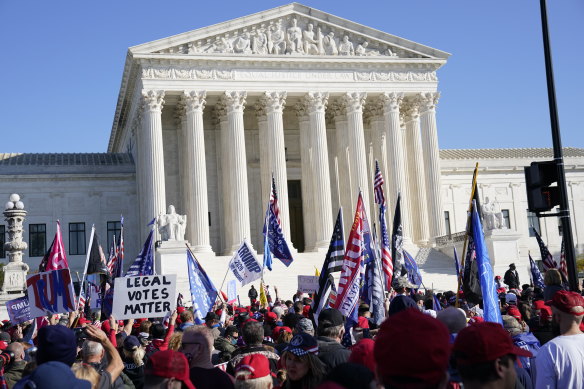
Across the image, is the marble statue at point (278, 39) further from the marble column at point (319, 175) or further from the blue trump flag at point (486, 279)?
the blue trump flag at point (486, 279)

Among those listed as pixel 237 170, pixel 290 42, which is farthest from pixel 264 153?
pixel 290 42

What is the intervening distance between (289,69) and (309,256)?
42.5 feet

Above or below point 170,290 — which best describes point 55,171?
above

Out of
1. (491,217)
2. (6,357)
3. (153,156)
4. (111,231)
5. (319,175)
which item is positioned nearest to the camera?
(6,357)

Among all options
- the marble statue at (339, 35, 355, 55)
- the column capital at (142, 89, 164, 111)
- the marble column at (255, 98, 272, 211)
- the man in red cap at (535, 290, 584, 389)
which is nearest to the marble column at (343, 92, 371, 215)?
the marble statue at (339, 35, 355, 55)

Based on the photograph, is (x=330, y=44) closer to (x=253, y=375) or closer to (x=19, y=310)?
(x=19, y=310)

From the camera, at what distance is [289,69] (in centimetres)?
5091

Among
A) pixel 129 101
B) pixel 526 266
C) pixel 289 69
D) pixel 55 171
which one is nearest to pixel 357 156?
pixel 289 69

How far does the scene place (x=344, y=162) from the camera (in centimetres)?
5388

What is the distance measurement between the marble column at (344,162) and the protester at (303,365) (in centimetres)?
4665

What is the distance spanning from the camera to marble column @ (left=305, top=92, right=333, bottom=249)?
164ft

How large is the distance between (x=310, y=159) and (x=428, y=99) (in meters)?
9.45

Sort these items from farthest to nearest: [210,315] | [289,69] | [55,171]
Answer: [55,171]
[289,69]
[210,315]

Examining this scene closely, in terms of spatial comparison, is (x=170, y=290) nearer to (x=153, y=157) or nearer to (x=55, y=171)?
(x=153, y=157)
